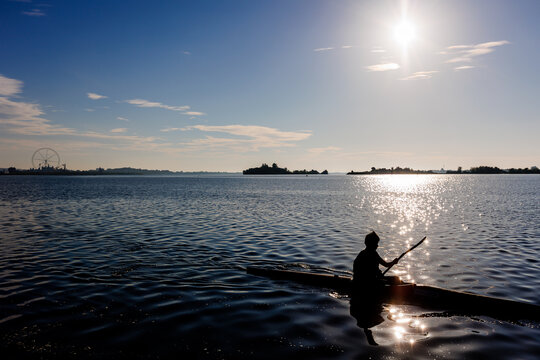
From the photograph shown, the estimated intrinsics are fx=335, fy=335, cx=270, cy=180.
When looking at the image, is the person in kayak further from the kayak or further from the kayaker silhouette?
the kayak

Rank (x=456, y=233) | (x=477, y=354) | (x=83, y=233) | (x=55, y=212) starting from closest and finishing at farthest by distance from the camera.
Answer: (x=477, y=354) → (x=83, y=233) → (x=456, y=233) → (x=55, y=212)

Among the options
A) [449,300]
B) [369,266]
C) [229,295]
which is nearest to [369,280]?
[369,266]

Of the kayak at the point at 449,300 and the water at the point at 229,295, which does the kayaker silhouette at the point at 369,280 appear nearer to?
the kayak at the point at 449,300

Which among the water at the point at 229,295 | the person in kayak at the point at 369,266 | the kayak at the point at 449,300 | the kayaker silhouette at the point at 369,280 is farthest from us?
the person in kayak at the point at 369,266

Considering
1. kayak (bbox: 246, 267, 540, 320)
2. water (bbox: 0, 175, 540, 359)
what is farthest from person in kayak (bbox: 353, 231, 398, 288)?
water (bbox: 0, 175, 540, 359)

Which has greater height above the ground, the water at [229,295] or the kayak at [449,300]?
the kayak at [449,300]

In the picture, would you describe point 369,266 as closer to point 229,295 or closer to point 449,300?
point 449,300

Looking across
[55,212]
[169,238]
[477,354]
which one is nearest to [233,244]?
[169,238]

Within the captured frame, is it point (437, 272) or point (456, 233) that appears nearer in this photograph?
point (437, 272)

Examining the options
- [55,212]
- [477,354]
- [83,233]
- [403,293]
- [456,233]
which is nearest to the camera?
[477,354]

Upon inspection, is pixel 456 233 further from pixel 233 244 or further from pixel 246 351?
pixel 246 351

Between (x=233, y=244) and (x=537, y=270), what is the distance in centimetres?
1559

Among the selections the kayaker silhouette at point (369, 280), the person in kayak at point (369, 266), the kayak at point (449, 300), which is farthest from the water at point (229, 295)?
the person in kayak at point (369, 266)

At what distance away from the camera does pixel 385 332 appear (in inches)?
363
